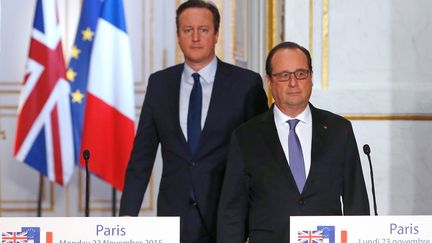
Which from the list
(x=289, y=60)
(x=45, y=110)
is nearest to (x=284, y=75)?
(x=289, y=60)

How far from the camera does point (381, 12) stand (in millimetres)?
4449

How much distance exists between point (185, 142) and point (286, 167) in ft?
1.83

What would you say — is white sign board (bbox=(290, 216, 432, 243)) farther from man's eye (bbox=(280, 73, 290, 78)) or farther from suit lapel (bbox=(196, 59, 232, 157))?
suit lapel (bbox=(196, 59, 232, 157))

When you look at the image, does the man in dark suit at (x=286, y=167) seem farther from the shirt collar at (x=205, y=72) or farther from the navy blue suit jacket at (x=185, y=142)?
the shirt collar at (x=205, y=72)

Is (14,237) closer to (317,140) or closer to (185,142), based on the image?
(185,142)

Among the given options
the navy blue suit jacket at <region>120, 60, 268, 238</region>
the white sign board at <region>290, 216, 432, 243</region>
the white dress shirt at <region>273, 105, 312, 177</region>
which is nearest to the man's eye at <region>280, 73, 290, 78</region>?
the white dress shirt at <region>273, 105, 312, 177</region>

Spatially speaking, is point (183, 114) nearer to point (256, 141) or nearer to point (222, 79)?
point (222, 79)

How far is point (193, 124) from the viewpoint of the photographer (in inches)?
136

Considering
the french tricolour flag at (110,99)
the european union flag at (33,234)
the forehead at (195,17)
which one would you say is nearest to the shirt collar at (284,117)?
the forehead at (195,17)

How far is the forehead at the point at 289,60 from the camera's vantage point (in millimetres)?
3041

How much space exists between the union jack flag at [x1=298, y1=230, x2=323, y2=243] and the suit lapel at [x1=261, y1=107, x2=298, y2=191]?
1.32 feet

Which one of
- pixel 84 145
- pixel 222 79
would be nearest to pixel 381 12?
pixel 222 79

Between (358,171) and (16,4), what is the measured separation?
3.52 metres

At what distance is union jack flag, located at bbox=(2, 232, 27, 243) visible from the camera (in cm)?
263
